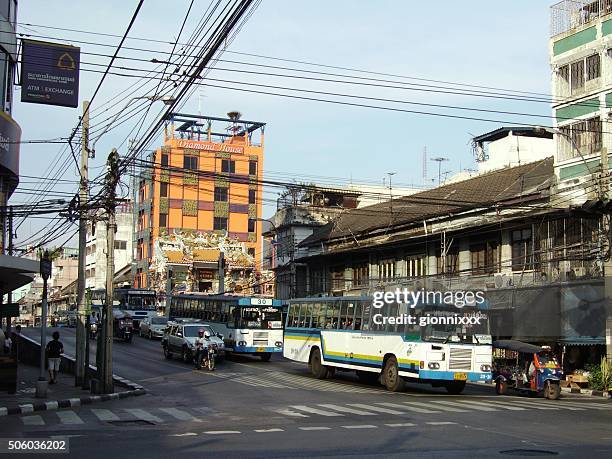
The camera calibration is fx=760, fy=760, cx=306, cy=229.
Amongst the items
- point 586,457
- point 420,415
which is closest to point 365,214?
point 420,415

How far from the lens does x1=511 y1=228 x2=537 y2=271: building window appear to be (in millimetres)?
34438

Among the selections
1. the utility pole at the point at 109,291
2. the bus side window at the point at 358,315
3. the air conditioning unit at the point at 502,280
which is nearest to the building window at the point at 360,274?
the air conditioning unit at the point at 502,280

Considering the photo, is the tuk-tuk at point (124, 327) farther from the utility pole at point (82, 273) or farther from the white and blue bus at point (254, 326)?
the utility pole at point (82, 273)

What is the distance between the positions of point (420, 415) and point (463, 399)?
558 cm

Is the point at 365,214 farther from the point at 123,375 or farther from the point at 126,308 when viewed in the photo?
the point at 123,375

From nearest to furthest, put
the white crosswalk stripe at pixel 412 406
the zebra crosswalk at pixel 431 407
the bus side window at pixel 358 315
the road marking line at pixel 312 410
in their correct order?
the road marking line at pixel 312 410 < the zebra crosswalk at pixel 431 407 < the white crosswalk stripe at pixel 412 406 < the bus side window at pixel 358 315

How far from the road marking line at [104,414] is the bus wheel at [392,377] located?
999 cm

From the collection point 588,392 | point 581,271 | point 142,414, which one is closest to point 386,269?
point 581,271

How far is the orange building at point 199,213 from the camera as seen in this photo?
91456 millimetres

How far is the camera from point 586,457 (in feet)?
39.0

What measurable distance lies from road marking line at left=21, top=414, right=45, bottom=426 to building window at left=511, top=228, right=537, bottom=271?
22.7 metres

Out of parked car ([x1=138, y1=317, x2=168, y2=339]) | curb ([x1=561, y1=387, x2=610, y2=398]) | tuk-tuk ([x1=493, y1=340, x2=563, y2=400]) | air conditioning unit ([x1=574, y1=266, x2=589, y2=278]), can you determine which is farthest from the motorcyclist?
parked car ([x1=138, y1=317, x2=168, y2=339])

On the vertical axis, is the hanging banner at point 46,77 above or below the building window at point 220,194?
below

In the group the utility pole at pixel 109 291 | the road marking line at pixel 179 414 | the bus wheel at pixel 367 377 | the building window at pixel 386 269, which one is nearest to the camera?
the road marking line at pixel 179 414
